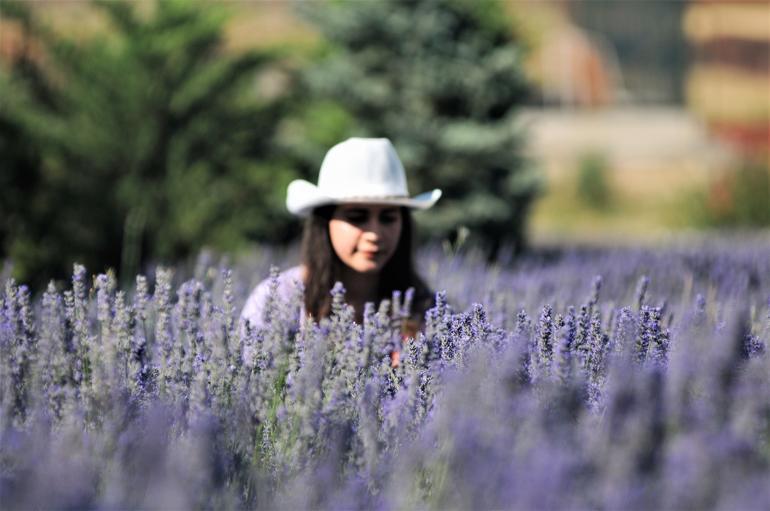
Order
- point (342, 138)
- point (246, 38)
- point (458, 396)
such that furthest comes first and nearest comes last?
point (246, 38) < point (342, 138) < point (458, 396)

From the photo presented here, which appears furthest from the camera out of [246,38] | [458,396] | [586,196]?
[586,196]

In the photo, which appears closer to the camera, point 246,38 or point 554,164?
point 246,38

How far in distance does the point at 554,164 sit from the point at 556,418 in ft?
46.7

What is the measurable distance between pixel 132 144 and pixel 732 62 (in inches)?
434

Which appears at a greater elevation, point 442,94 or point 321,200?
point 442,94

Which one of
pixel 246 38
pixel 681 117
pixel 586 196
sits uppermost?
pixel 246 38

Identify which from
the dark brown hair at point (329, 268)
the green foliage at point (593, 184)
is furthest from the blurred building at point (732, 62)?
the dark brown hair at point (329, 268)

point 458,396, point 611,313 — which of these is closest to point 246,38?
point 611,313

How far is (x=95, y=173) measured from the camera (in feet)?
22.0

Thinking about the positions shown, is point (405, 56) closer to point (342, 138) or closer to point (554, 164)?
point (342, 138)

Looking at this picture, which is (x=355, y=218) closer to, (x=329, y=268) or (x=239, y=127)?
(x=329, y=268)

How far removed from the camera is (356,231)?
10.8ft

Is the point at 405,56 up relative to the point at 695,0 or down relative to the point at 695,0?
down

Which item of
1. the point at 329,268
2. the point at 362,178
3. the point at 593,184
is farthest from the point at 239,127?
the point at 593,184
